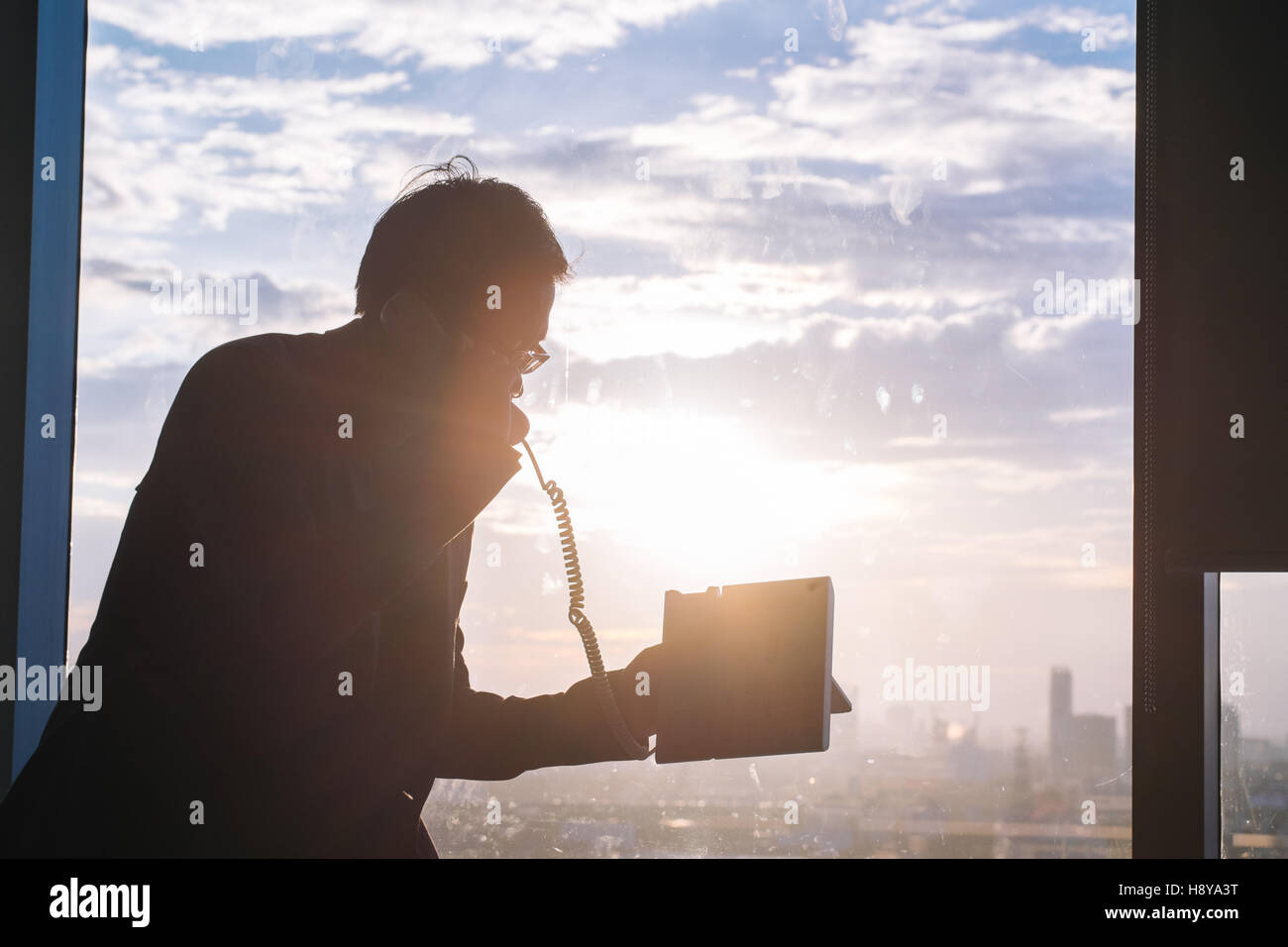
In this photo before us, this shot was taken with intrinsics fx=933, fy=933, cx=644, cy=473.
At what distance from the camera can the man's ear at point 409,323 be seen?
120 cm

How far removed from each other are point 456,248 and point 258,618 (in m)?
0.59

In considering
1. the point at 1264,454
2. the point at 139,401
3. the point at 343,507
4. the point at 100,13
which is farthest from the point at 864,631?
the point at 100,13

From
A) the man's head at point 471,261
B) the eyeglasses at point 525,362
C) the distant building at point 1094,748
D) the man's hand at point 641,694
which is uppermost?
the man's head at point 471,261

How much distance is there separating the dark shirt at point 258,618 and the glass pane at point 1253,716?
3.60 ft

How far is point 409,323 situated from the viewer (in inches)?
47.4

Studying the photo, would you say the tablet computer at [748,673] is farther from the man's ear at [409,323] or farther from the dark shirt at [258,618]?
the man's ear at [409,323]

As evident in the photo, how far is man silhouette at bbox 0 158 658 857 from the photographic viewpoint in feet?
3.22

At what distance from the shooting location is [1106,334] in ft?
4.97

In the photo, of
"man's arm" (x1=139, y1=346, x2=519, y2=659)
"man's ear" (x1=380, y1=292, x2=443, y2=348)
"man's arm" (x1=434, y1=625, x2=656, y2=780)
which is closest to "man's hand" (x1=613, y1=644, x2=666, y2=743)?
"man's arm" (x1=434, y1=625, x2=656, y2=780)

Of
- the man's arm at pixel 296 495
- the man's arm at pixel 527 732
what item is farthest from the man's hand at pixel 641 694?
the man's arm at pixel 296 495

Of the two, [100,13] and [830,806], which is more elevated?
[100,13]

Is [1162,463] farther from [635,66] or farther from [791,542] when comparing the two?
[635,66]

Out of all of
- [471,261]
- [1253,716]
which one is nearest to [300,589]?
[471,261]
